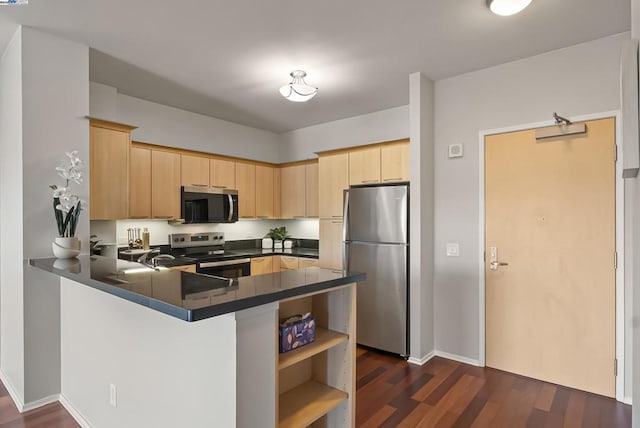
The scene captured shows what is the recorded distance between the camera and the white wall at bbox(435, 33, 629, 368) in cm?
273

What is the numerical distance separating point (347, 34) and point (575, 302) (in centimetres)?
270

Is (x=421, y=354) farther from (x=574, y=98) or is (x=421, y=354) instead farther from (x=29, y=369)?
(x=29, y=369)

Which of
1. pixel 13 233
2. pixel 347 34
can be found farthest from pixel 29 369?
pixel 347 34

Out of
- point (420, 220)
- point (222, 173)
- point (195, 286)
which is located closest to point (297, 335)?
point (195, 286)

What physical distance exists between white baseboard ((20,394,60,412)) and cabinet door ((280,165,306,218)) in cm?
331

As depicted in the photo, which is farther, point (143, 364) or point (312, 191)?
point (312, 191)

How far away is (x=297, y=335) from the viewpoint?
1.62 meters

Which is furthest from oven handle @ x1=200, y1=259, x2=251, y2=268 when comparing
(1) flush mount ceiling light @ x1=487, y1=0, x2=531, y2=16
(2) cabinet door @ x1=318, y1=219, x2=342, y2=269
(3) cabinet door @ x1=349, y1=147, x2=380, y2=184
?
(1) flush mount ceiling light @ x1=487, y1=0, x2=531, y2=16

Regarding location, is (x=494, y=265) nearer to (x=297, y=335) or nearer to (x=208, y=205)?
(x=297, y=335)

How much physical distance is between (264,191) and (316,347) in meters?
3.78

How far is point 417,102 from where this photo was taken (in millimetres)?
3309

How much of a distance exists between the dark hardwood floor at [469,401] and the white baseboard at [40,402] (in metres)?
2.18

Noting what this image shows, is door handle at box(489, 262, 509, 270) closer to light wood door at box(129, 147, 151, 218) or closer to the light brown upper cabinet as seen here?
the light brown upper cabinet

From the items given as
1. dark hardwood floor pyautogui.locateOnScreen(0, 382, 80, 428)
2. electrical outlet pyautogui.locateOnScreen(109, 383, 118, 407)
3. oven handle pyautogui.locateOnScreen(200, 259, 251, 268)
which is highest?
oven handle pyautogui.locateOnScreen(200, 259, 251, 268)
